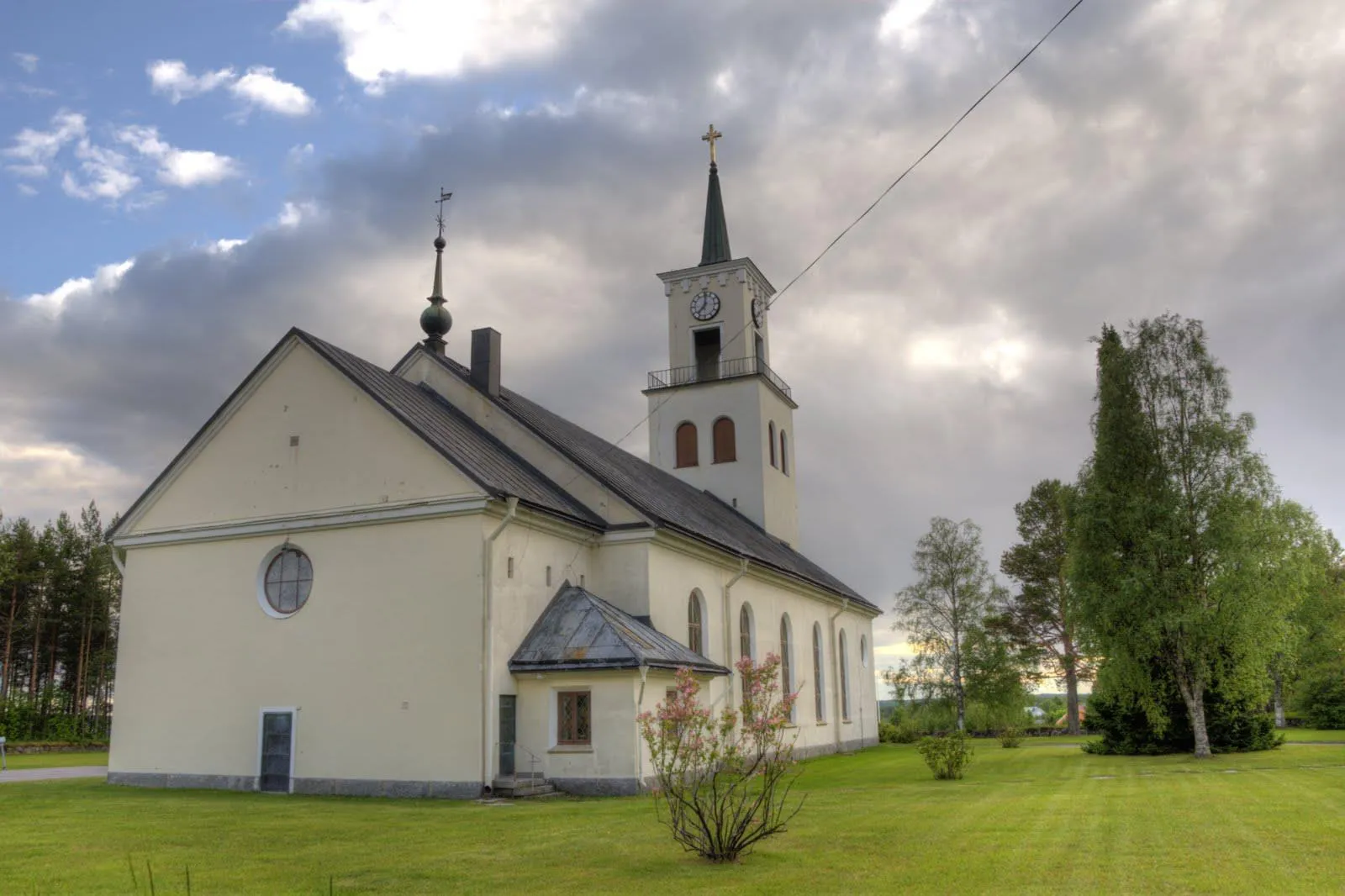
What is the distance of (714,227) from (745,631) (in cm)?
1959

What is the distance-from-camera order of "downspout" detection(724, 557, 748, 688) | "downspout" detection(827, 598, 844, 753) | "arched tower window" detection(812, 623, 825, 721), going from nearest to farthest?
"downspout" detection(724, 557, 748, 688) → "arched tower window" detection(812, 623, 825, 721) → "downspout" detection(827, 598, 844, 753)

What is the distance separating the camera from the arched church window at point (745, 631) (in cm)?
2802

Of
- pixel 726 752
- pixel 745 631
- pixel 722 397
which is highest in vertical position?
pixel 722 397

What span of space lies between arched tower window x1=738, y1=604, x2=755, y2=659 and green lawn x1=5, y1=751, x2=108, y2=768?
67.4 ft

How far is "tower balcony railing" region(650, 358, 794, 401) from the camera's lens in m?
38.6

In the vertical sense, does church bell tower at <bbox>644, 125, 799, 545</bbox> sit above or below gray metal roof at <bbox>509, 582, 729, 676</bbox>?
above

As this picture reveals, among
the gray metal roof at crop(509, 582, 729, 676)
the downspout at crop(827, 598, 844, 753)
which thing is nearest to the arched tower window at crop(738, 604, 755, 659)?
the gray metal roof at crop(509, 582, 729, 676)

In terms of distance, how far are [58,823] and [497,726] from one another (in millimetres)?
7217

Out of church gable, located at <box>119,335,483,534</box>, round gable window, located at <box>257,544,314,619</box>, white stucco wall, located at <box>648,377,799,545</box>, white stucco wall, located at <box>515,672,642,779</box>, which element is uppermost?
white stucco wall, located at <box>648,377,799,545</box>

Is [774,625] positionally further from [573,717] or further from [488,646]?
[488,646]

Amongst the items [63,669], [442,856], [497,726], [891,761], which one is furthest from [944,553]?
[63,669]

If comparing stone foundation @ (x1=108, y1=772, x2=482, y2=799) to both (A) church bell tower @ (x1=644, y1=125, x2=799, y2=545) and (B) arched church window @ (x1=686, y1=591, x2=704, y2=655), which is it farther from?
(A) church bell tower @ (x1=644, y1=125, x2=799, y2=545)

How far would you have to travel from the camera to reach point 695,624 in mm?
25406

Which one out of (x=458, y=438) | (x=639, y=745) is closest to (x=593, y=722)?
(x=639, y=745)
